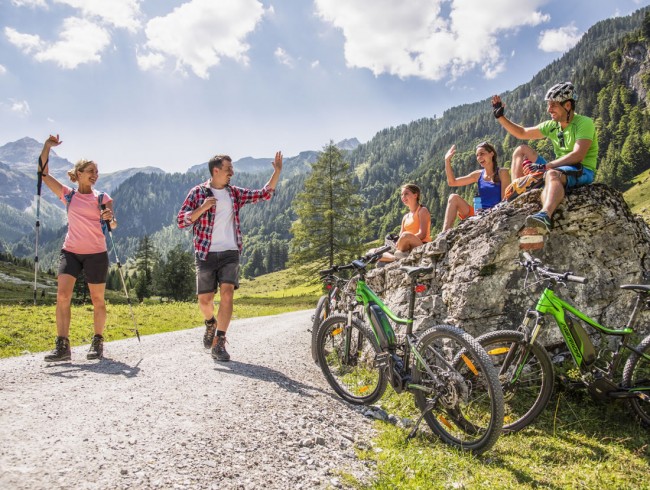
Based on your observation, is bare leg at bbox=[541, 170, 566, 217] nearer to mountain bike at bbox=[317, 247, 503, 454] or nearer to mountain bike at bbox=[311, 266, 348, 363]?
mountain bike at bbox=[317, 247, 503, 454]

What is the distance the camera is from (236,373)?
254 inches

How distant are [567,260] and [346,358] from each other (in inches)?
152

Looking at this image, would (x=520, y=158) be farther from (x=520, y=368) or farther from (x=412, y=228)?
(x=520, y=368)

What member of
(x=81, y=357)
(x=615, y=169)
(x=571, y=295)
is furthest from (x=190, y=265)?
(x=615, y=169)

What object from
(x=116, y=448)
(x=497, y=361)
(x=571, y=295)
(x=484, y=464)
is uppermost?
(x=571, y=295)

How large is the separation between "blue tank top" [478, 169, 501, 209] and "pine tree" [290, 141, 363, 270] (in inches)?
977

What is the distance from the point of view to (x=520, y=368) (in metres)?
4.89

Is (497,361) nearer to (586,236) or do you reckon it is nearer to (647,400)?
(647,400)

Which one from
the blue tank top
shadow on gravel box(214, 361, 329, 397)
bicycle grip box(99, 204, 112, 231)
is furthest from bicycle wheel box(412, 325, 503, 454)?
bicycle grip box(99, 204, 112, 231)

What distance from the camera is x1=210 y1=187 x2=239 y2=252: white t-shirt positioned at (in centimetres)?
724

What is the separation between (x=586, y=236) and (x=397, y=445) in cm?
442

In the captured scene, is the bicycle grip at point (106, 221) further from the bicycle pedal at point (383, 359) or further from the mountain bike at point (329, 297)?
the bicycle pedal at point (383, 359)

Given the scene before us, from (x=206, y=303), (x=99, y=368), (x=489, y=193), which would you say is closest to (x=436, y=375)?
(x=206, y=303)

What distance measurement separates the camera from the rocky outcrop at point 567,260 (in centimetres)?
598
